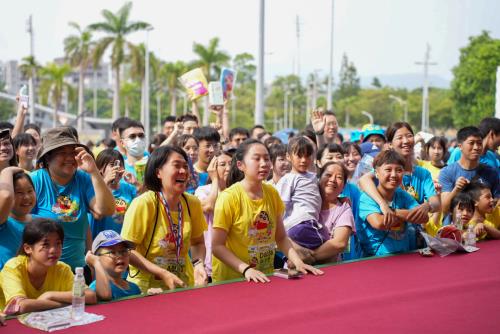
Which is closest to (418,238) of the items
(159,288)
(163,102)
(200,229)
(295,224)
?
(295,224)

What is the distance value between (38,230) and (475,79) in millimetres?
43190

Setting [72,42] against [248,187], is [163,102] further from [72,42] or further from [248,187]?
[248,187]

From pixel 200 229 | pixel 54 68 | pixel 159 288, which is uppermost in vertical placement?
pixel 54 68

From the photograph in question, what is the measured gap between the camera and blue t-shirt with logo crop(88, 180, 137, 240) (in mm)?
4848

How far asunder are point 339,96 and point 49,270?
91483 millimetres

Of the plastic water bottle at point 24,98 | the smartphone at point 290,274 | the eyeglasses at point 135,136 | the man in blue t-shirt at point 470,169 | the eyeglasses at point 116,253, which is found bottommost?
the smartphone at point 290,274

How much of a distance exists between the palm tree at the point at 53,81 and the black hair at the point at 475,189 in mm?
39152

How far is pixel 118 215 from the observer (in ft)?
16.6

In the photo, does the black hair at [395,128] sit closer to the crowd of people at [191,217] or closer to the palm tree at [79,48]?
the crowd of people at [191,217]

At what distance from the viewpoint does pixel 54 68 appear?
4303cm

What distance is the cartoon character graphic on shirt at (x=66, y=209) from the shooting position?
4242 millimetres

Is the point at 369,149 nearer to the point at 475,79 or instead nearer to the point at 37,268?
the point at 37,268

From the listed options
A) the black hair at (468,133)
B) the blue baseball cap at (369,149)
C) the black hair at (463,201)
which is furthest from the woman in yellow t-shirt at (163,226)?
the blue baseball cap at (369,149)

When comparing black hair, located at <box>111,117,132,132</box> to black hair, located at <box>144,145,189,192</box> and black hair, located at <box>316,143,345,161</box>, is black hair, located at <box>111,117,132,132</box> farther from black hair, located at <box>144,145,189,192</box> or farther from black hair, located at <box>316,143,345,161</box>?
black hair, located at <box>144,145,189,192</box>
